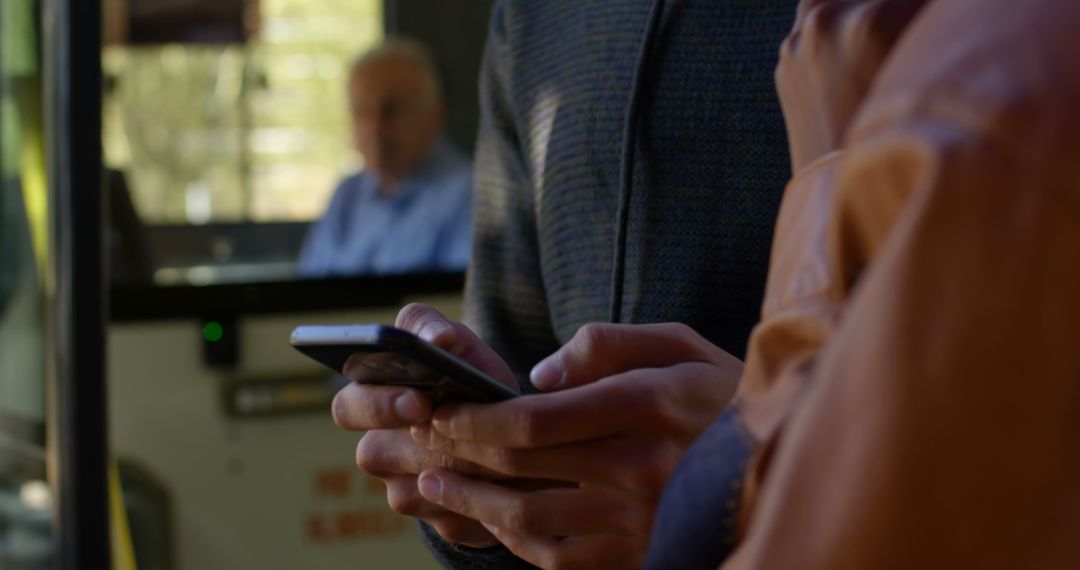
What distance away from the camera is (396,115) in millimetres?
4785

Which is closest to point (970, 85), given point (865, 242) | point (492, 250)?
point (865, 242)

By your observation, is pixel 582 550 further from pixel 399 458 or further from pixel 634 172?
pixel 634 172

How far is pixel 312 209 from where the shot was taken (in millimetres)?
5012

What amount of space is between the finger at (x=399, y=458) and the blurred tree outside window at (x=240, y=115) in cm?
391

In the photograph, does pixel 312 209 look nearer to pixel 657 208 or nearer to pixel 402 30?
pixel 402 30

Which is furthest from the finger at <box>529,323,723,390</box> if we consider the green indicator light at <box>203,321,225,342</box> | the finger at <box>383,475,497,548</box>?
the green indicator light at <box>203,321,225,342</box>

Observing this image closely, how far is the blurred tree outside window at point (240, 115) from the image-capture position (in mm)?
4996

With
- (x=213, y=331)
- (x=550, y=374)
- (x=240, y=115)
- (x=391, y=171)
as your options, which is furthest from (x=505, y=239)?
(x=240, y=115)

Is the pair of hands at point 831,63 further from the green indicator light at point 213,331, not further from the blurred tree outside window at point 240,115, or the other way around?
the blurred tree outside window at point 240,115

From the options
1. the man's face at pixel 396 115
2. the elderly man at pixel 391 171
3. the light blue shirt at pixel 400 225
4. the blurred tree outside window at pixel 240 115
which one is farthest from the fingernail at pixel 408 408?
the blurred tree outside window at pixel 240 115

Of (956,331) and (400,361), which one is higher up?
(956,331)

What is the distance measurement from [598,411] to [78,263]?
5.16 feet

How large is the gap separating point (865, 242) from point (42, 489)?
2471 mm

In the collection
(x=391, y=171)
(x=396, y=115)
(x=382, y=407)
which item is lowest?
(x=391, y=171)
